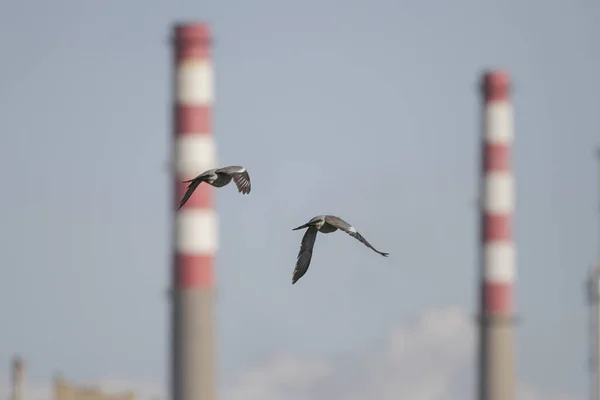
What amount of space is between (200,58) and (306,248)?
23769mm

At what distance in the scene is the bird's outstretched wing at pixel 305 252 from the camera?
14.4 metres

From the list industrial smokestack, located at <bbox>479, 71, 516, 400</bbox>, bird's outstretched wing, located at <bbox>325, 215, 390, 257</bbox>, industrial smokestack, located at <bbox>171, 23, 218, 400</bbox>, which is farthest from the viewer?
industrial smokestack, located at <bbox>479, 71, 516, 400</bbox>

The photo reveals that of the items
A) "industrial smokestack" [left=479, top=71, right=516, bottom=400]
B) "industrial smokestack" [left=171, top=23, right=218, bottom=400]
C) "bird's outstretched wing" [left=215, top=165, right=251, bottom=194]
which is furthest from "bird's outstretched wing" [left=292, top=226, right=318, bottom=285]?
"industrial smokestack" [left=479, top=71, right=516, bottom=400]

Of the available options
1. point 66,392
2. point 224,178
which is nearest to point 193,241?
point 66,392

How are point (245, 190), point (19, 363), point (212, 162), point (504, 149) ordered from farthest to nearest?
point (504, 149)
point (19, 363)
point (212, 162)
point (245, 190)

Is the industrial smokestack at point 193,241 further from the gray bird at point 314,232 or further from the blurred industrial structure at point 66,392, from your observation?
the gray bird at point 314,232

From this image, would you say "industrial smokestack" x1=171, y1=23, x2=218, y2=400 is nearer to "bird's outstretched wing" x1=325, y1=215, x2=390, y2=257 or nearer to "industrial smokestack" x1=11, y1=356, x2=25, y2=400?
"industrial smokestack" x1=11, y1=356, x2=25, y2=400

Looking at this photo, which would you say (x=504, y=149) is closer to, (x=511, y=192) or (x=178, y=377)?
(x=511, y=192)

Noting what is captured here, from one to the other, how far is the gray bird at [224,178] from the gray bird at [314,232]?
571 millimetres

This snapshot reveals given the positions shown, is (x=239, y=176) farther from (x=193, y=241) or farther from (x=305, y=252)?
(x=193, y=241)

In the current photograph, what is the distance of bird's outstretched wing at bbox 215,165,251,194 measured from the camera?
579 inches

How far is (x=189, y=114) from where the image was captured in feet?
123

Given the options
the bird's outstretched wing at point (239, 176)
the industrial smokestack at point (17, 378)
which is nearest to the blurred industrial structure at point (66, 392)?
the industrial smokestack at point (17, 378)

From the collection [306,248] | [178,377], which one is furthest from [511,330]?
[306,248]
